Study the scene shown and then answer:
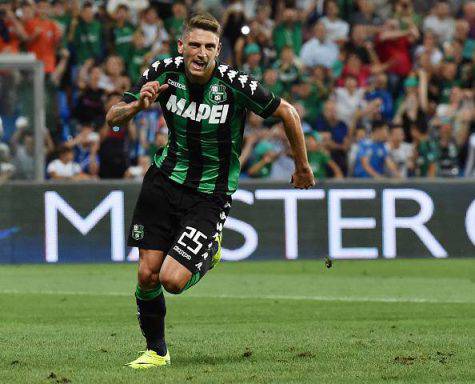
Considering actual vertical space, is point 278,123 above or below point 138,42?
below

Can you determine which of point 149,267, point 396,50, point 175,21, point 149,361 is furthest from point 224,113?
point 396,50

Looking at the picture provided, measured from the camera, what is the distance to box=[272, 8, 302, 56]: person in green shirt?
20.5 m

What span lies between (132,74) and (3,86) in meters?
2.99

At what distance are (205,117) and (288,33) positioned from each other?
13.1 meters

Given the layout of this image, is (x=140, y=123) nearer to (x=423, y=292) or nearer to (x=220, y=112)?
(x=423, y=292)

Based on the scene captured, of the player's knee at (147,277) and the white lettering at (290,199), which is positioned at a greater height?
the player's knee at (147,277)

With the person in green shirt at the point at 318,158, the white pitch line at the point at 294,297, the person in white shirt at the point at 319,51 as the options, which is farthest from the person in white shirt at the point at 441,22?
the white pitch line at the point at 294,297

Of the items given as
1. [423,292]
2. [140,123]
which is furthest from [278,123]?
[423,292]

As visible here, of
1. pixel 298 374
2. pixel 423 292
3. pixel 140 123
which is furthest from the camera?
pixel 140 123

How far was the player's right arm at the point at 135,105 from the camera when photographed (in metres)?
7.09

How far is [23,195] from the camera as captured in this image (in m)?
16.5

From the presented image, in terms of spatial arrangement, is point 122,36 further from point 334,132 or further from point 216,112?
point 216,112

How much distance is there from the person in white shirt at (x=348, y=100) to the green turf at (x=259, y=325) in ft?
14.0

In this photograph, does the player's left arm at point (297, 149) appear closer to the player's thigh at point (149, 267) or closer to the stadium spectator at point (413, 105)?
the player's thigh at point (149, 267)
